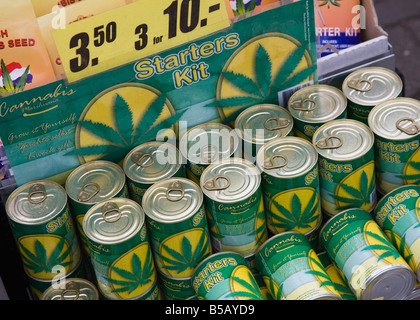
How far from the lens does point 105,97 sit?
1846 millimetres

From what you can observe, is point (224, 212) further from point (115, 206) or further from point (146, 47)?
point (146, 47)

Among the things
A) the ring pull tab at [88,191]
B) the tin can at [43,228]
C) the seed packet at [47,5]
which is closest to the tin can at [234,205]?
the ring pull tab at [88,191]

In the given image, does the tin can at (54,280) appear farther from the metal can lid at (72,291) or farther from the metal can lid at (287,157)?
the metal can lid at (287,157)

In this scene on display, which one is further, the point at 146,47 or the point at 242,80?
the point at 242,80

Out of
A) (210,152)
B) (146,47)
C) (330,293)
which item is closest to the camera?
(330,293)

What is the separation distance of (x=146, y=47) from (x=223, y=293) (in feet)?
2.60

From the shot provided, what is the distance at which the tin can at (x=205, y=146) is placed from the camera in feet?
6.23

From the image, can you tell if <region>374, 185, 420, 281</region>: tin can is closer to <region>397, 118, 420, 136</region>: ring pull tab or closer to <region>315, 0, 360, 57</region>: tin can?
<region>397, 118, 420, 136</region>: ring pull tab

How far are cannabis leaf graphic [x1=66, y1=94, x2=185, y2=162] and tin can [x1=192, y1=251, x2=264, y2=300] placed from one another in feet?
1.59

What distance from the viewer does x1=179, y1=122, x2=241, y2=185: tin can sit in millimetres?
1898

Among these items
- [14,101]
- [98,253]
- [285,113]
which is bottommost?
[98,253]

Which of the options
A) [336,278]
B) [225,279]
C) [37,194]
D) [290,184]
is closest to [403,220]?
[336,278]

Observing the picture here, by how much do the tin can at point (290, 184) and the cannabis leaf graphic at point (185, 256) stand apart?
25 cm

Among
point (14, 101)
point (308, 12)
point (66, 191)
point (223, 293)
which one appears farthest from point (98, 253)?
point (308, 12)
